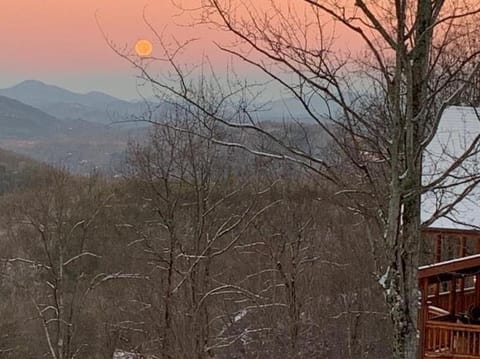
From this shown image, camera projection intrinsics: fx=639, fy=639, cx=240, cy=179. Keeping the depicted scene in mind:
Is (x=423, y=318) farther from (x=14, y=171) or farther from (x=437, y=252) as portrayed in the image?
(x=14, y=171)

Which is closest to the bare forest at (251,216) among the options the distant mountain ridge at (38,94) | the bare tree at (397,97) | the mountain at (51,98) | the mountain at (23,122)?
the bare tree at (397,97)

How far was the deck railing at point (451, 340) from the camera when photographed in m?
8.27

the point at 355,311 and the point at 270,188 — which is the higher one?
the point at 270,188

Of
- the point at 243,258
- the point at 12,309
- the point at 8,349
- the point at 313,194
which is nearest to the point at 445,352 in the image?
the point at 313,194

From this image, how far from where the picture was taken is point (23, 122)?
62781 mm

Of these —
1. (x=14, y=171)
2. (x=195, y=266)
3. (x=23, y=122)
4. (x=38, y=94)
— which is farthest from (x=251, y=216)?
(x=38, y=94)

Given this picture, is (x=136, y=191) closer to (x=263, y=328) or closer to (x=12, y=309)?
(x=263, y=328)

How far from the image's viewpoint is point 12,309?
1836 cm

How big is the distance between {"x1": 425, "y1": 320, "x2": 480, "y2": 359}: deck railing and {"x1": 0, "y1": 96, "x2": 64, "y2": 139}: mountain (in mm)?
50534

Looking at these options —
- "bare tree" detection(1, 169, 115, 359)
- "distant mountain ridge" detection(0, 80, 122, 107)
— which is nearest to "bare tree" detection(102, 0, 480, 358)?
"bare tree" detection(1, 169, 115, 359)

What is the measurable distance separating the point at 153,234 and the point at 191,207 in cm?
252

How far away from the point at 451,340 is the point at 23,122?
196 feet

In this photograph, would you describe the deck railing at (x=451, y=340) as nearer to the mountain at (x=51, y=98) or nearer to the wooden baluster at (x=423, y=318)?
the wooden baluster at (x=423, y=318)

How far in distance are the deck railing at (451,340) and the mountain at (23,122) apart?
166 ft
